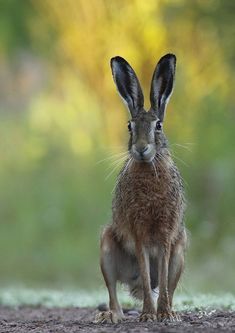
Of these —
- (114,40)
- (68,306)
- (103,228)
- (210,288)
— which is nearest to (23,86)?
(114,40)

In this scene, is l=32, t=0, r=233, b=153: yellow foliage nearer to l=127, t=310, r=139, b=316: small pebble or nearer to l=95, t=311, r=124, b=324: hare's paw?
l=127, t=310, r=139, b=316: small pebble

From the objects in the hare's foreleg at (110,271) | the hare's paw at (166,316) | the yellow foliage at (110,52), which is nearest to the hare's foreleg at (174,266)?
the hare's paw at (166,316)

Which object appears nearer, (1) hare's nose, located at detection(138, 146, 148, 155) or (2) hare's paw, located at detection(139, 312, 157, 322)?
(1) hare's nose, located at detection(138, 146, 148, 155)

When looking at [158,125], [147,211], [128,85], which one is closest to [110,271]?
[147,211]

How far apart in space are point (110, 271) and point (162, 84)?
1.56 metres

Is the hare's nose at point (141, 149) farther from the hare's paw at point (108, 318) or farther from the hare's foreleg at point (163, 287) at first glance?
the hare's paw at point (108, 318)

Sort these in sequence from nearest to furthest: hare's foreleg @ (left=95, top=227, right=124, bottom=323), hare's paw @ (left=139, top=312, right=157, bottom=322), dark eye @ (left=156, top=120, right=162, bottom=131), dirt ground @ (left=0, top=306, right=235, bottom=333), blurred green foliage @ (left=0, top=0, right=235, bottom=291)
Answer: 1. dirt ground @ (left=0, top=306, right=235, bottom=333)
2. hare's paw @ (left=139, top=312, right=157, bottom=322)
3. dark eye @ (left=156, top=120, right=162, bottom=131)
4. hare's foreleg @ (left=95, top=227, right=124, bottom=323)
5. blurred green foliage @ (left=0, top=0, right=235, bottom=291)

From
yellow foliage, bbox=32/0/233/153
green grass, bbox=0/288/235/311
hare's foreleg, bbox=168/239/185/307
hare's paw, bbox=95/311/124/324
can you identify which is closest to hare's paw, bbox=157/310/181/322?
hare's foreleg, bbox=168/239/185/307

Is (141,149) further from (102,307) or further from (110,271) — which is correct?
(102,307)

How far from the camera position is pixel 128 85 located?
8.37 meters

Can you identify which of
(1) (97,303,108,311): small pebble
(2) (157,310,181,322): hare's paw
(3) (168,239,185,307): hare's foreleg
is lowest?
(2) (157,310,181,322): hare's paw

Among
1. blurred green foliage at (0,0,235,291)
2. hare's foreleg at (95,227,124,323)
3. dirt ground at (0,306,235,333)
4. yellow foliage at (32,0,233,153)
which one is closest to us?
dirt ground at (0,306,235,333)

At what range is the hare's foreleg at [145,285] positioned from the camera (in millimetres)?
8008

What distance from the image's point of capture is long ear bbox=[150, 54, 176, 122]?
27.2 ft
